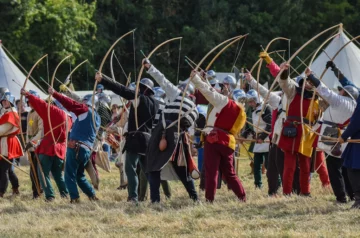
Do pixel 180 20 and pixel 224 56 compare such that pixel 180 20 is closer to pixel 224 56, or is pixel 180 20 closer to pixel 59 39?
pixel 224 56

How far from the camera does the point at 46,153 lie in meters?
12.4

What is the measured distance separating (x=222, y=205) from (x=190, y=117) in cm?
115

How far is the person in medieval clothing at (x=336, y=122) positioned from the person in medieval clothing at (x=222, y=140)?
0.92 metres

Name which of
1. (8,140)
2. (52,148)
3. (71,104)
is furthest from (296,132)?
(8,140)

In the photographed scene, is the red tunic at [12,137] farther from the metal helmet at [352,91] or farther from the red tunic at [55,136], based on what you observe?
the metal helmet at [352,91]

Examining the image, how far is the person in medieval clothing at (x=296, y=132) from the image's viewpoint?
10992 millimetres

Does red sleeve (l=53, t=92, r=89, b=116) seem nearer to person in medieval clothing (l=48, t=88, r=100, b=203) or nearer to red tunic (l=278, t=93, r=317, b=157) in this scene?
person in medieval clothing (l=48, t=88, r=100, b=203)

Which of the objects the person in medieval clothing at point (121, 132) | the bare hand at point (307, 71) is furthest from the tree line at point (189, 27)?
the bare hand at point (307, 71)

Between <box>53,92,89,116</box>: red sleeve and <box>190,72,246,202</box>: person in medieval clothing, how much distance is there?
173 cm

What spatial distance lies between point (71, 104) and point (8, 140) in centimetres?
243

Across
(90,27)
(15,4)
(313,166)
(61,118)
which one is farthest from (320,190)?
(90,27)

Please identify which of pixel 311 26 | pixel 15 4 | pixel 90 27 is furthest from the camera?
pixel 311 26

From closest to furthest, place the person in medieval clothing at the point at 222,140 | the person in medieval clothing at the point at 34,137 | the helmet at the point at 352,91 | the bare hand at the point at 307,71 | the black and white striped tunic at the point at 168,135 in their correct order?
the bare hand at the point at 307,71, the helmet at the point at 352,91, the person in medieval clothing at the point at 222,140, the black and white striped tunic at the point at 168,135, the person in medieval clothing at the point at 34,137

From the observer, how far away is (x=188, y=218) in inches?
384
